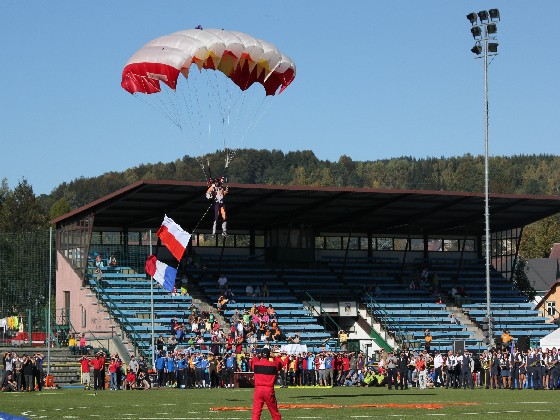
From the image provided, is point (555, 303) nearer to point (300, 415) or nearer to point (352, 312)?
point (352, 312)

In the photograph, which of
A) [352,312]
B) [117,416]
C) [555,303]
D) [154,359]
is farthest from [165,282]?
[555,303]

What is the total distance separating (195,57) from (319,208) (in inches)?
740

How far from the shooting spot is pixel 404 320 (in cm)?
5272

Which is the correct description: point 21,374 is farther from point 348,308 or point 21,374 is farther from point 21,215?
point 21,215

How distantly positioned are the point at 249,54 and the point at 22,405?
13.7 m

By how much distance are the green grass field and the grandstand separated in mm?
14226

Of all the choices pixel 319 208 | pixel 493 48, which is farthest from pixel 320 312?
pixel 493 48

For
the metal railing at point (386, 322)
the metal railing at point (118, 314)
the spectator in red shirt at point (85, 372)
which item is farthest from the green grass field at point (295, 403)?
the metal railing at point (386, 322)

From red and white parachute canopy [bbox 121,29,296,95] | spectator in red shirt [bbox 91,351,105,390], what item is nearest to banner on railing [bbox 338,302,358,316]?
spectator in red shirt [bbox 91,351,105,390]


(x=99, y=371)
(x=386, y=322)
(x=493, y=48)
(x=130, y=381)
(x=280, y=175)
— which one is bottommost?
(x=130, y=381)

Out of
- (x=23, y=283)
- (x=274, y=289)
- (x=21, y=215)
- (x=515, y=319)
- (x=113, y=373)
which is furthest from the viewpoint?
(x=21, y=215)

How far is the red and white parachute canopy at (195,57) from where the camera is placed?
35344 millimetres

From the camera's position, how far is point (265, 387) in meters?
19.7

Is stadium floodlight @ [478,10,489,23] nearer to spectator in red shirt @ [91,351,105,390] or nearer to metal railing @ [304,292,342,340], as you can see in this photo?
metal railing @ [304,292,342,340]
